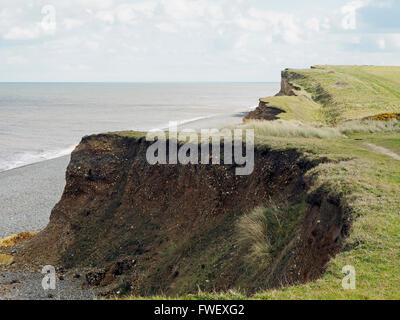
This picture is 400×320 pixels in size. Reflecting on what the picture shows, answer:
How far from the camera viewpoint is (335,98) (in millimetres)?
48062

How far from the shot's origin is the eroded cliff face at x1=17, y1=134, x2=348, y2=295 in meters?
11.1

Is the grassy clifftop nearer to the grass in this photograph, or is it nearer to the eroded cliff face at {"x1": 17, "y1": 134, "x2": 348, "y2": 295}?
the grass

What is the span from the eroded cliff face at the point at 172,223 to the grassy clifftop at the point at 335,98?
1818 centimetres

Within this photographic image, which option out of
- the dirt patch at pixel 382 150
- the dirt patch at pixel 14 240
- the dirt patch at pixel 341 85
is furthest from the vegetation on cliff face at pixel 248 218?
the dirt patch at pixel 341 85

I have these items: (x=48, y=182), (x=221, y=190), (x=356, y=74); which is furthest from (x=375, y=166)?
(x=356, y=74)

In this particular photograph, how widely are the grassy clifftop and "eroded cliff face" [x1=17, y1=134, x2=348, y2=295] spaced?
59.7 ft

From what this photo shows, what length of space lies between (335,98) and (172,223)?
111 ft

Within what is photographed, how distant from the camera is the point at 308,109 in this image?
43.3m

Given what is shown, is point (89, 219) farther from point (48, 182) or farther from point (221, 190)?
point (48, 182)

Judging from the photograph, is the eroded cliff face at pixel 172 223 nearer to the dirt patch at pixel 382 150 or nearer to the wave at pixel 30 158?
the dirt patch at pixel 382 150

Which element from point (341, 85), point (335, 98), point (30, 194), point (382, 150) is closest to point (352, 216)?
point (382, 150)

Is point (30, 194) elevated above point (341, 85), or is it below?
below

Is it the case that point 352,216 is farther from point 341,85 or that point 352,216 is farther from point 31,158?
point 341,85
